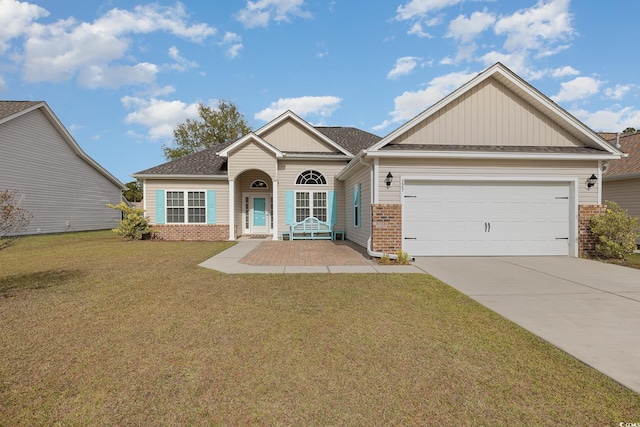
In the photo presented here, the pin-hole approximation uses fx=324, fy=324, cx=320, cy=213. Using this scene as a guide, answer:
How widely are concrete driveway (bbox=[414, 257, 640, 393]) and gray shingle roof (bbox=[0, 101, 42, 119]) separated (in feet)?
71.3

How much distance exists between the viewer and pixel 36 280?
685 centimetres

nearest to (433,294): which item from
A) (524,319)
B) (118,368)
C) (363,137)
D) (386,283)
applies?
(386,283)

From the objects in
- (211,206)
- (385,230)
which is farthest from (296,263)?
(211,206)

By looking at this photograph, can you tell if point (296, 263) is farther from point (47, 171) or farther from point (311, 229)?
point (47, 171)

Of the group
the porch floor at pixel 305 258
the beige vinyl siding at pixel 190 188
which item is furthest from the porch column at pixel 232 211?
the porch floor at pixel 305 258

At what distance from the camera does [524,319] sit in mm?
4449

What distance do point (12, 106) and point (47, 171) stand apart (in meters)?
3.78

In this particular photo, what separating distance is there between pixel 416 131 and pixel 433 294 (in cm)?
593

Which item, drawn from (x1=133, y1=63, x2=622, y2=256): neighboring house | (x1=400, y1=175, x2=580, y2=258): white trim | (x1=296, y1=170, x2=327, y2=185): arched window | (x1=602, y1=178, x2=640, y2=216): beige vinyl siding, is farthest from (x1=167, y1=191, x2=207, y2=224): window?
(x1=602, y1=178, x2=640, y2=216): beige vinyl siding

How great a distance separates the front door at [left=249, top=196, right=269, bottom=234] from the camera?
18.2 meters

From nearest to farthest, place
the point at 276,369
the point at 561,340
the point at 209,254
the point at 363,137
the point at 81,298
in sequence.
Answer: the point at 276,369
the point at 561,340
the point at 81,298
the point at 209,254
the point at 363,137

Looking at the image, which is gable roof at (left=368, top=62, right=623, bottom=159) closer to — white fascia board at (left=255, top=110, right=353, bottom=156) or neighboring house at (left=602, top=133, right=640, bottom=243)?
neighboring house at (left=602, top=133, right=640, bottom=243)

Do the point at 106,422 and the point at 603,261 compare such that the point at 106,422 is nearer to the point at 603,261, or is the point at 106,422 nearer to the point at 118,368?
the point at 118,368

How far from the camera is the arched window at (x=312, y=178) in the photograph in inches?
640
